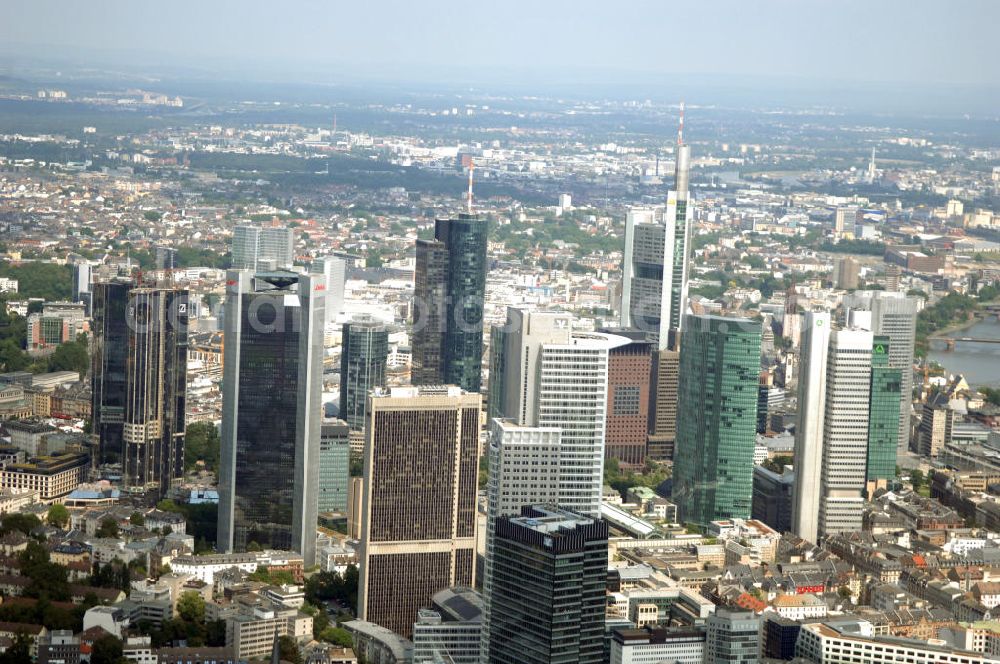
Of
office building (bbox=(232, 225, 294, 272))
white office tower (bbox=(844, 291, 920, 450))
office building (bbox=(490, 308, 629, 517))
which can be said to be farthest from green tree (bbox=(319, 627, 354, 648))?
office building (bbox=(232, 225, 294, 272))

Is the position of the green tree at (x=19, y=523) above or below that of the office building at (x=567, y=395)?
below

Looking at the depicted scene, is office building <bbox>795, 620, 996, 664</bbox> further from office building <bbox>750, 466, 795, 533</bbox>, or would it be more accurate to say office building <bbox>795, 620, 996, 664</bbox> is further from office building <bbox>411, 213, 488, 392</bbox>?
office building <bbox>411, 213, 488, 392</bbox>

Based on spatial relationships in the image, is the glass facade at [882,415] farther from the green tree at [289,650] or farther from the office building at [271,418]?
the green tree at [289,650]

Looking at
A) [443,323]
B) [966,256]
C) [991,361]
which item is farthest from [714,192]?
[443,323]

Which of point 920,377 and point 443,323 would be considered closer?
point 443,323

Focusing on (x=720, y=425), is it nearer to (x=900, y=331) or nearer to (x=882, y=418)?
(x=882, y=418)

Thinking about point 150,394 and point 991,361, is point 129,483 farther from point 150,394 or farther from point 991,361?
point 991,361

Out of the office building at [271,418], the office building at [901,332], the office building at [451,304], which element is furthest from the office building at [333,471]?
the office building at [901,332]
